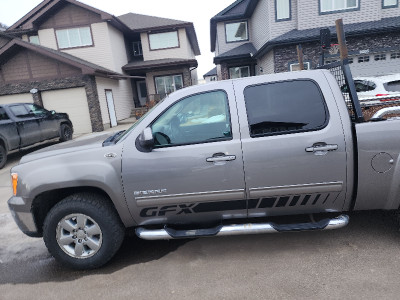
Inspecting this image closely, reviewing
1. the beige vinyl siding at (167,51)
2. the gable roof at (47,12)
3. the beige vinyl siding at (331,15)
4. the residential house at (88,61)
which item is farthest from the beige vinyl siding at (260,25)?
the gable roof at (47,12)

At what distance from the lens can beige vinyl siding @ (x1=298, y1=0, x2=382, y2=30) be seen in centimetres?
1462

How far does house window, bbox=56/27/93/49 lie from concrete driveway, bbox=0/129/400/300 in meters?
18.6

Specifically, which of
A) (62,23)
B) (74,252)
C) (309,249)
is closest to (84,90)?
(62,23)

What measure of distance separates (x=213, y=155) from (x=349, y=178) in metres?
1.34

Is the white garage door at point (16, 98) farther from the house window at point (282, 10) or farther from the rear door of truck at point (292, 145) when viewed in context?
the rear door of truck at point (292, 145)

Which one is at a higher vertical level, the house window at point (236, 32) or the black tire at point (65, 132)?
the house window at point (236, 32)

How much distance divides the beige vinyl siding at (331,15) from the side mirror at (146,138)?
49.4 feet

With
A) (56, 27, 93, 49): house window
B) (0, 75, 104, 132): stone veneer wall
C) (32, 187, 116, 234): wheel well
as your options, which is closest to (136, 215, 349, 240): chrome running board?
(32, 187, 116, 234): wheel well

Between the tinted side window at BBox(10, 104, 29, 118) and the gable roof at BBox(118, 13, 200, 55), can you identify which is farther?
the gable roof at BBox(118, 13, 200, 55)

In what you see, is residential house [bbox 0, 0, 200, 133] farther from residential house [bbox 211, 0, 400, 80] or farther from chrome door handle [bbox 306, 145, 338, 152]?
chrome door handle [bbox 306, 145, 338, 152]

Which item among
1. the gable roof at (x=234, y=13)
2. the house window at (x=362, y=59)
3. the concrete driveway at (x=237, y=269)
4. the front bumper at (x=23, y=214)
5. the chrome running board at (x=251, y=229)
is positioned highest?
the gable roof at (x=234, y=13)

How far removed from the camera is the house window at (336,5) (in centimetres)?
1474

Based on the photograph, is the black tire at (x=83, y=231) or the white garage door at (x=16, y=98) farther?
the white garage door at (x=16, y=98)

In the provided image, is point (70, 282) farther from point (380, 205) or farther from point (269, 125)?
point (380, 205)
